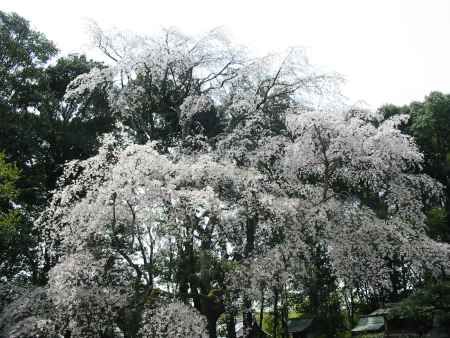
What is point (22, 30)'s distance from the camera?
20672mm

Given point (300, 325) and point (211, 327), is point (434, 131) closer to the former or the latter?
point (300, 325)

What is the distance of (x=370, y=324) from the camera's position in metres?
18.1

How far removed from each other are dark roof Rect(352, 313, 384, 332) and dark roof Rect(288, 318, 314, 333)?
7.02 feet

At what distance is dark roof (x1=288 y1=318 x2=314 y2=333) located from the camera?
63.8 feet

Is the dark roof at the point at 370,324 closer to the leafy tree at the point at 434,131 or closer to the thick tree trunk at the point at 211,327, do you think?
the leafy tree at the point at 434,131

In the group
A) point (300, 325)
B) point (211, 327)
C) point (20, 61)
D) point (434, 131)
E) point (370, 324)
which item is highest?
point (20, 61)

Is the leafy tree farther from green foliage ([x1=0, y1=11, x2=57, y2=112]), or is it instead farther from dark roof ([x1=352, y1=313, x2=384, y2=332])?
green foliage ([x1=0, y1=11, x2=57, y2=112])

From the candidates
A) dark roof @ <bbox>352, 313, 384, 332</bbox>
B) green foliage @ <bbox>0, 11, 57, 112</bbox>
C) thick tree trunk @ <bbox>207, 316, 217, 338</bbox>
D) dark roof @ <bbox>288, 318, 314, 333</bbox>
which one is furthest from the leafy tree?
green foliage @ <bbox>0, 11, 57, 112</bbox>

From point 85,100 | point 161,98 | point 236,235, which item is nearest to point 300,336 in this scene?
point 236,235

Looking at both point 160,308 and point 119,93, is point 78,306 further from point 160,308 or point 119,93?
point 119,93

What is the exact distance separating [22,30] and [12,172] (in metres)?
8.79

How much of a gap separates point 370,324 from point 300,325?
10.6 feet

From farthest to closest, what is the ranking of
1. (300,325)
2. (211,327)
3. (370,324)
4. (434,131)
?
(434,131)
(300,325)
(370,324)
(211,327)

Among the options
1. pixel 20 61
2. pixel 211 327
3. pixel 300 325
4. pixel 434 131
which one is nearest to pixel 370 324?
pixel 300 325
